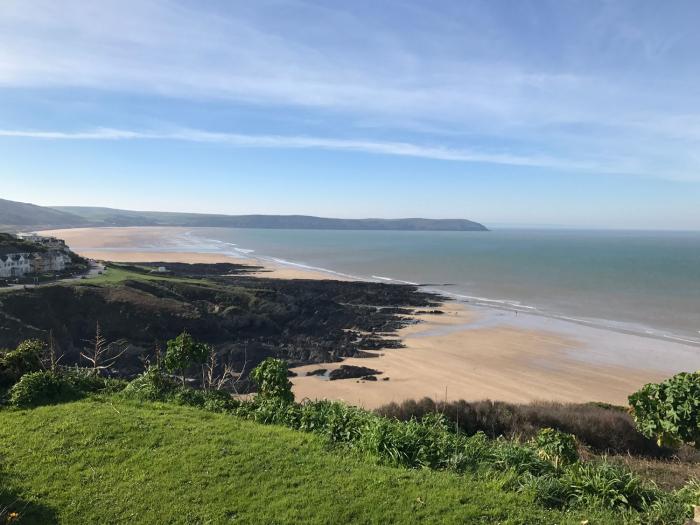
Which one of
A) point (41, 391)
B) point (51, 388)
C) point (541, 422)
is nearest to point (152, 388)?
point (51, 388)

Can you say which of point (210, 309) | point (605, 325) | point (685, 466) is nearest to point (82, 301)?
point (210, 309)

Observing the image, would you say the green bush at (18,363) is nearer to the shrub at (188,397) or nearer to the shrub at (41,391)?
the shrub at (41,391)

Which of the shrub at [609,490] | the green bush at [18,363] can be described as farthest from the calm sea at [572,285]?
the green bush at [18,363]

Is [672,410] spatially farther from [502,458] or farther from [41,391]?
[41,391]

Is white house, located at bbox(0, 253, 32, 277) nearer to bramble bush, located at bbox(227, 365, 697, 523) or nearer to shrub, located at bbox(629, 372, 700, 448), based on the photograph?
bramble bush, located at bbox(227, 365, 697, 523)

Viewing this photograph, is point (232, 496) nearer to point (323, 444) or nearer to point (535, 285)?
point (323, 444)
